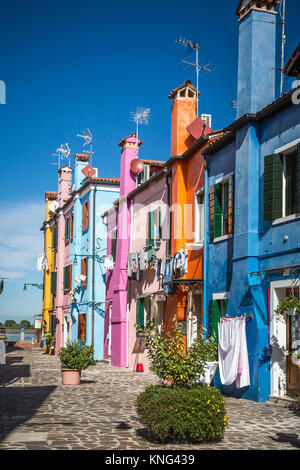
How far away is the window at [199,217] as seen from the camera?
17844mm

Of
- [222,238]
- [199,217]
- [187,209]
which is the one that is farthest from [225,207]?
[187,209]

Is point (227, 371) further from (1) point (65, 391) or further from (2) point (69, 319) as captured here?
(2) point (69, 319)

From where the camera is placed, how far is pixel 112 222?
27875 mm

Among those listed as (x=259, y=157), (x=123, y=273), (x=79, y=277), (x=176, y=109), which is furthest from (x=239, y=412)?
(x=79, y=277)

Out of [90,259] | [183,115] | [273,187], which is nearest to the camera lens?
[273,187]

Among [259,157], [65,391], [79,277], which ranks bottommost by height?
[65,391]

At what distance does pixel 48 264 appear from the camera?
42375mm

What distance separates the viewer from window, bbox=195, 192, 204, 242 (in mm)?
17844

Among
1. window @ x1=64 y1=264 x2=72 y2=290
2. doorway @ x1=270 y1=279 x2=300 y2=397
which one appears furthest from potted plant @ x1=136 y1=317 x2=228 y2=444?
window @ x1=64 y1=264 x2=72 y2=290

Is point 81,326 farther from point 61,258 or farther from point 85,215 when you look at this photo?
point 61,258

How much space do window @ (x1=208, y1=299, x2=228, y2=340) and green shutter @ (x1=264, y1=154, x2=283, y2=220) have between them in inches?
131

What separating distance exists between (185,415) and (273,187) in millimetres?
6585
